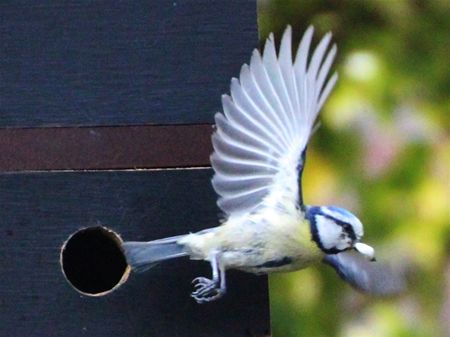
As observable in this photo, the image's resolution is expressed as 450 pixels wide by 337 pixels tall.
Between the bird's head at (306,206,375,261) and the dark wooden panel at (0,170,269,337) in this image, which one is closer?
the bird's head at (306,206,375,261)

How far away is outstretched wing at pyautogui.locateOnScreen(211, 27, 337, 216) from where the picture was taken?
2.27 meters

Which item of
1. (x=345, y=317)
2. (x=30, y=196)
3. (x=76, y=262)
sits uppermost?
(x=30, y=196)

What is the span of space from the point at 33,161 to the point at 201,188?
0.78 ft

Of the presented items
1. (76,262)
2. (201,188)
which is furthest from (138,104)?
(76,262)

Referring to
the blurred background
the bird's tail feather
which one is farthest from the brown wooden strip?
the blurred background

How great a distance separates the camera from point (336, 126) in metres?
3.21

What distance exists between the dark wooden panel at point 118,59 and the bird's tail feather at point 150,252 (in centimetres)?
18

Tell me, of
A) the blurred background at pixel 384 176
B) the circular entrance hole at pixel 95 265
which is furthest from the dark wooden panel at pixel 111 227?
the blurred background at pixel 384 176

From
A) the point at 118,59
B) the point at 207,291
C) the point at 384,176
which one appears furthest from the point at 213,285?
the point at 384,176

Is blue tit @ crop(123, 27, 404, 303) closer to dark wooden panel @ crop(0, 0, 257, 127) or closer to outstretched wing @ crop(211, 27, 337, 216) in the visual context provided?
outstretched wing @ crop(211, 27, 337, 216)

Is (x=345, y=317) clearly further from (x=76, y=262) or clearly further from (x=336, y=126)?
(x=76, y=262)

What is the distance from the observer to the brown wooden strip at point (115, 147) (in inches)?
96.0

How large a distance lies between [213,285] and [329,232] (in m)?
0.17

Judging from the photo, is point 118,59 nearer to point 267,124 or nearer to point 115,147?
point 115,147
